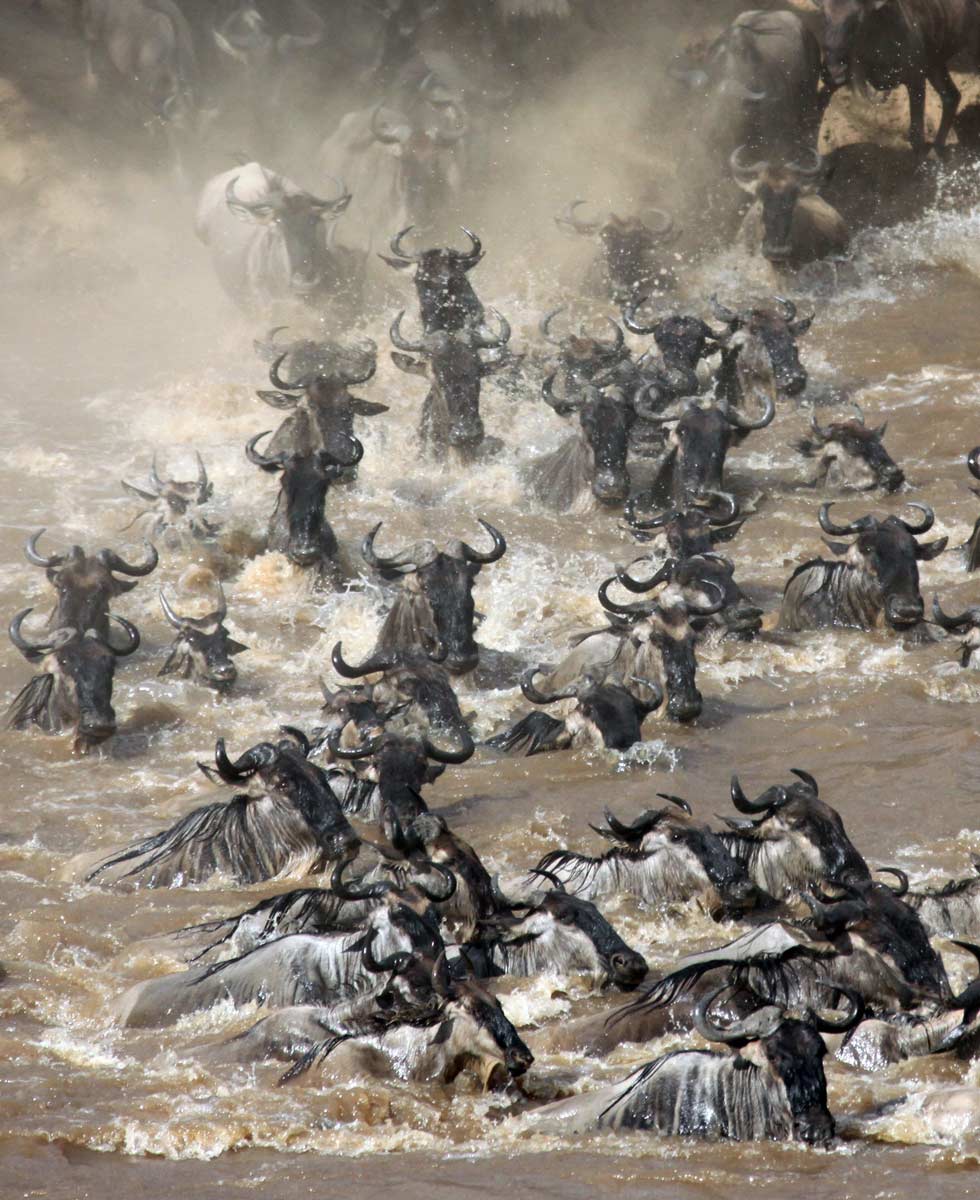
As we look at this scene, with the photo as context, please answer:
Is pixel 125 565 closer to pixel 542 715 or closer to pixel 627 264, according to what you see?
pixel 542 715

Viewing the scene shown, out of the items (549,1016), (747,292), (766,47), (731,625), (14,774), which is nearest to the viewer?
(549,1016)

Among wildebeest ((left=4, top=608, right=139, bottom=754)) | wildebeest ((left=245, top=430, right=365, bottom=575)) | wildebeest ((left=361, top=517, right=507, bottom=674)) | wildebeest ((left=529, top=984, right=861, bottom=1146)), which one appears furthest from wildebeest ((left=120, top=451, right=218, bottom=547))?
wildebeest ((left=529, top=984, right=861, bottom=1146))

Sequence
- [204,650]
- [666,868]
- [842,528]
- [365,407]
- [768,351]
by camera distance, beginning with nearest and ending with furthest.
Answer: [666,868], [204,650], [842,528], [365,407], [768,351]

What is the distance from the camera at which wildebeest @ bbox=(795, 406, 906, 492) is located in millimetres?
15047

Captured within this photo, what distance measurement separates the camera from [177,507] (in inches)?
574

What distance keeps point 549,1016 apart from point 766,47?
1722cm

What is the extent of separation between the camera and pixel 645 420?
15641mm

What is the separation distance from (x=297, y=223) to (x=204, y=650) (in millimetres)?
8815

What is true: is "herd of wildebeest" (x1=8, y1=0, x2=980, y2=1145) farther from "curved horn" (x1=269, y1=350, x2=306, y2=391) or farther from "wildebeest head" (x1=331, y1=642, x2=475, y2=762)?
"curved horn" (x1=269, y1=350, x2=306, y2=391)

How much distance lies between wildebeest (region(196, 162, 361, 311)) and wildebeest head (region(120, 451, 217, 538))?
549cm

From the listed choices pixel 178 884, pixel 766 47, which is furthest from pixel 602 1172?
pixel 766 47

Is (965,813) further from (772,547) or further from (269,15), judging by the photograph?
(269,15)

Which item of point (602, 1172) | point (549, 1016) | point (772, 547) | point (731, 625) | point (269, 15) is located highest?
point (269, 15)

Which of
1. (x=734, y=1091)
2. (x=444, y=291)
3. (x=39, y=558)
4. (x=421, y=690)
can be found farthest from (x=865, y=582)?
(x=444, y=291)
